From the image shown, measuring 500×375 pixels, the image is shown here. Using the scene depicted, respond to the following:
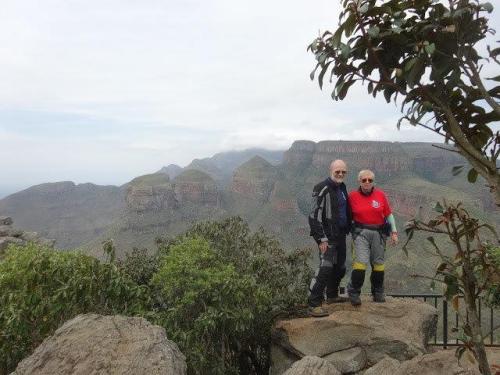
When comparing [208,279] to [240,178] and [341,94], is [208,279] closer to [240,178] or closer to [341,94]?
[341,94]

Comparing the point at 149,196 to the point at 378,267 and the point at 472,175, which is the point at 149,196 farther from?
the point at 472,175

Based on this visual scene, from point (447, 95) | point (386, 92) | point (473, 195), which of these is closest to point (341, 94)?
point (386, 92)

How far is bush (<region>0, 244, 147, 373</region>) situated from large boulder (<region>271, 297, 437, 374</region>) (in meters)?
2.59

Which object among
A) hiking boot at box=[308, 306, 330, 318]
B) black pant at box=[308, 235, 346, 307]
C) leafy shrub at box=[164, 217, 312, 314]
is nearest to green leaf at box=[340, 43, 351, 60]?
black pant at box=[308, 235, 346, 307]

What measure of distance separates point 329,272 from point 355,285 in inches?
20.4

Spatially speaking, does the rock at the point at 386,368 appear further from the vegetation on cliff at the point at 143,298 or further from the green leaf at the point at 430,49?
the green leaf at the point at 430,49

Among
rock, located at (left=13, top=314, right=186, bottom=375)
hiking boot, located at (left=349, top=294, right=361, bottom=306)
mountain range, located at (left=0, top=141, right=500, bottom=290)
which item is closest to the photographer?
rock, located at (left=13, top=314, right=186, bottom=375)

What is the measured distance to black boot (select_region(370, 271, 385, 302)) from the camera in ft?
24.3

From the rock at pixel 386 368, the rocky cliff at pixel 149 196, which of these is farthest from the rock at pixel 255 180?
the rock at pixel 386 368

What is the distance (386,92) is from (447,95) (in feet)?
1.45

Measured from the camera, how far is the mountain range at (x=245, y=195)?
8788 cm

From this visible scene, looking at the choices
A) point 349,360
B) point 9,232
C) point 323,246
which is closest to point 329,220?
point 323,246

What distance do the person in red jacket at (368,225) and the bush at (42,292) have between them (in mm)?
3744

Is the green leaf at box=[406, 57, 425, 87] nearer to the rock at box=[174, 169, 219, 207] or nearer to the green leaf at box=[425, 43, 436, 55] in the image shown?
the green leaf at box=[425, 43, 436, 55]
